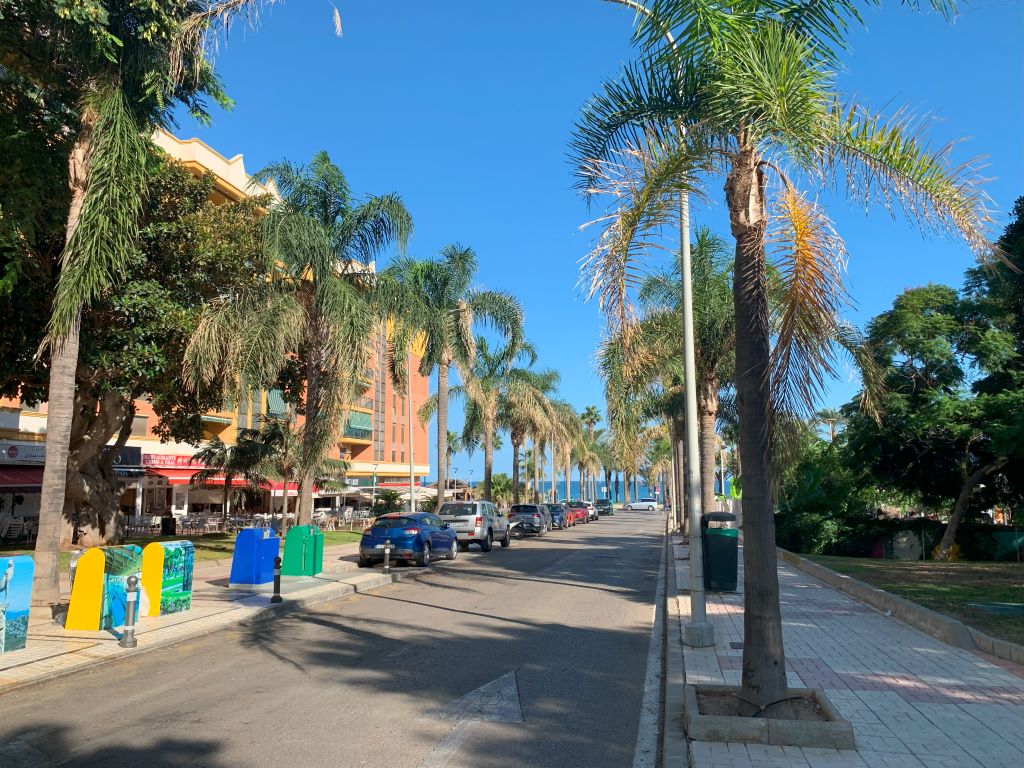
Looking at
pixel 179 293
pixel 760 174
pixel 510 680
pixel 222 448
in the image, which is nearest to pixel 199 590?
pixel 179 293

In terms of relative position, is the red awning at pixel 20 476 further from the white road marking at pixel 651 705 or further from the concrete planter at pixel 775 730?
the concrete planter at pixel 775 730

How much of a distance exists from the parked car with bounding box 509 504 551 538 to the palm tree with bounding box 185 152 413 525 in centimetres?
1908

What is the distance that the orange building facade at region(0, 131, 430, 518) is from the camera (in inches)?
1041

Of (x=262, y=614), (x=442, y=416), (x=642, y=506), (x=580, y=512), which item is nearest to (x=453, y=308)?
(x=442, y=416)

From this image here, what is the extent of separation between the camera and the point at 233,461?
3231 cm

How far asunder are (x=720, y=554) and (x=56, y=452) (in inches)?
468

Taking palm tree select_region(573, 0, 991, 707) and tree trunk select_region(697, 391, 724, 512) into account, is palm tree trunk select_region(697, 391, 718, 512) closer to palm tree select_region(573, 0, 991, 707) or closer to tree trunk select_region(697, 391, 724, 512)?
tree trunk select_region(697, 391, 724, 512)

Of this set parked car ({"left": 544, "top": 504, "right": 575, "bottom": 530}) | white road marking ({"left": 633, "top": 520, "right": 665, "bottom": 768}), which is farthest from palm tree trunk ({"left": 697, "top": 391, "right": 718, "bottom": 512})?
parked car ({"left": 544, "top": 504, "right": 575, "bottom": 530})

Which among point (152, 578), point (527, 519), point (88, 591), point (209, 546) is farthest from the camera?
point (527, 519)

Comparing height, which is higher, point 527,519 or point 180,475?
point 180,475

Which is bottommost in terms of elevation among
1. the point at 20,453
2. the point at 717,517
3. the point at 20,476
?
the point at 717,517

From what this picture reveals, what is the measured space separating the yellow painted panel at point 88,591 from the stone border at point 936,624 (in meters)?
11.2

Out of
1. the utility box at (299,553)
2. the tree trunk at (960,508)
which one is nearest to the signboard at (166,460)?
the utility box at (299,553)

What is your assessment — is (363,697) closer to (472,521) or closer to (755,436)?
(755,436)
